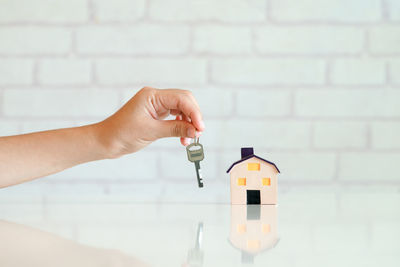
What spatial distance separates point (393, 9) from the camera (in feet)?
4.52

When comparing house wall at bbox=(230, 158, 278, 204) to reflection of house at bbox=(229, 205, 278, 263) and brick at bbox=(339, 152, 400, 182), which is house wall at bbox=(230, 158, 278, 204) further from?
brick at bbox=(339, 152, 400, 182)

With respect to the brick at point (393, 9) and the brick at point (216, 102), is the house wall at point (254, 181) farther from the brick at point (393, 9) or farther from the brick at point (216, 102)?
the brick at point (393, 9)

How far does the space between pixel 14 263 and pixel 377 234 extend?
442 millimetres

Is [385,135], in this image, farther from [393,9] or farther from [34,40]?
[34,40]

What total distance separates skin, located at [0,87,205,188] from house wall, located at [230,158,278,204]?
4.6 inches

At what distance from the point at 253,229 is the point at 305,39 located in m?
0.86

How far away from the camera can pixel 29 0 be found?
139 cm

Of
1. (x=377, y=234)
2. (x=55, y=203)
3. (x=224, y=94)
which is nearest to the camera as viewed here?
(x=377, y=234)

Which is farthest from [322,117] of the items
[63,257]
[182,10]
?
[63,257]

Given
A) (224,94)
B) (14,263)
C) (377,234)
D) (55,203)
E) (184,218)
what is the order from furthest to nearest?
(224,94) < (55,203) < (184,218) < (377,234) < (14,263)

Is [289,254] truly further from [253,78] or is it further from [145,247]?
[253,78]

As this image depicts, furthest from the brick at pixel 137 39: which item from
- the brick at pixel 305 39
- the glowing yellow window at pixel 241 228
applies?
the glowing yellow window at pixel 241 228

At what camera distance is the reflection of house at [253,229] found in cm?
54

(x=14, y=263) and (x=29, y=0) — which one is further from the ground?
(x=29, y=0)
